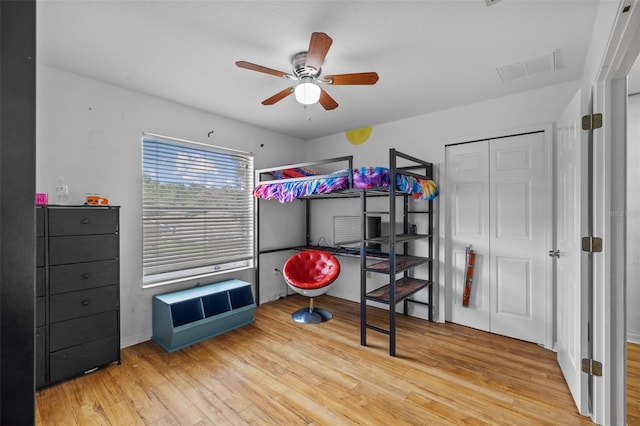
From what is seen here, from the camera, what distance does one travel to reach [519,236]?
2930 millimetres

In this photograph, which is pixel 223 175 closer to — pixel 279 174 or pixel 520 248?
pixel 279 174

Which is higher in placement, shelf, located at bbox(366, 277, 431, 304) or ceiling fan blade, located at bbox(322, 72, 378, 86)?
ceiling fan blade, located at bbox(322, 72, 378, 86)

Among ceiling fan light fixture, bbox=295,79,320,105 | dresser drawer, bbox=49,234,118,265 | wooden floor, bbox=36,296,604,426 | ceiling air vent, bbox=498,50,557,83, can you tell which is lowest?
wooden floor, bbox=36,296,604,426

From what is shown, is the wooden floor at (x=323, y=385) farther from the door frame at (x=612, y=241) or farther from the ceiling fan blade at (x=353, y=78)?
the ceiling fan blade at (x=353, y=78)

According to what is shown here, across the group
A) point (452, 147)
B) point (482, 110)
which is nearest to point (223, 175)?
point (452, 147)

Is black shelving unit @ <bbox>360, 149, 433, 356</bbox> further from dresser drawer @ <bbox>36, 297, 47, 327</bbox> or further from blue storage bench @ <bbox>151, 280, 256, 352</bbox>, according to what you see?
dresser drawer @ <bbox>36, 297, 47, 327</bbox>

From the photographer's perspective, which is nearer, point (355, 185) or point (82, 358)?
point (82, 358)

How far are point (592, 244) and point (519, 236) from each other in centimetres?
132

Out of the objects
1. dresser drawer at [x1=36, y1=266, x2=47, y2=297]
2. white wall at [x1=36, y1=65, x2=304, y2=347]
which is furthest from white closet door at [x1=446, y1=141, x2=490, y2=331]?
dresser drawer at [x1=36, y1=266, x2=47, y2=297]

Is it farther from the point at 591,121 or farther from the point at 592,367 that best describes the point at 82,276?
the point at 591,121

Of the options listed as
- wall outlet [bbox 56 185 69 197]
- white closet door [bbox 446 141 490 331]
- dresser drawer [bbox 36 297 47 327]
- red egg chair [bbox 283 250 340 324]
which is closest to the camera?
dresser drawer [bbox 36 297 47 327]

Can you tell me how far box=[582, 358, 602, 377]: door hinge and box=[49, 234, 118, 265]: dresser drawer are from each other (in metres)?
3.53

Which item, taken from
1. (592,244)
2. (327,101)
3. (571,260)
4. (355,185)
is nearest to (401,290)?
(355,185)

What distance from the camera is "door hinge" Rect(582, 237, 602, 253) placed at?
1644mm
